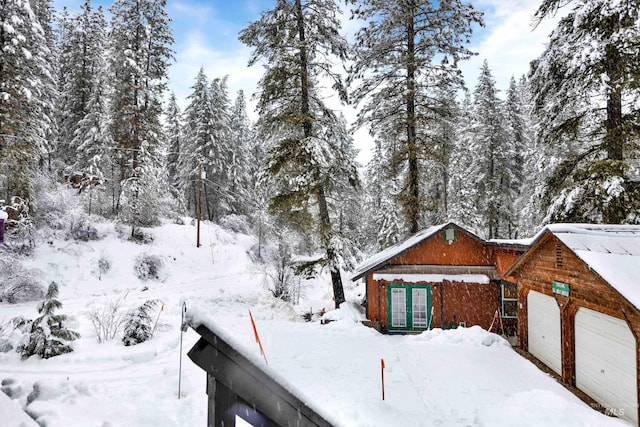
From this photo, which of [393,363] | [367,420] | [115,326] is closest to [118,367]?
[115,326]

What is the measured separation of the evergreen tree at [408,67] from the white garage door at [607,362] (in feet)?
28.8

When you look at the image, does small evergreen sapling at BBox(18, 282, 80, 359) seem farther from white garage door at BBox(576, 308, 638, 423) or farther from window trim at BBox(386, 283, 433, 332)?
white garage door at BBox(576, 308, 638, 423)

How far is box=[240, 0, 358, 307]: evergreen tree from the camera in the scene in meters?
16.1

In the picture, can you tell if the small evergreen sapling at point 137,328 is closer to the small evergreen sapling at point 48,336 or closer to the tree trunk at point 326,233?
the small evergreen sapling at point 48,336

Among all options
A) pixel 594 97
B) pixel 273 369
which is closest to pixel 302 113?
pixel 594 97

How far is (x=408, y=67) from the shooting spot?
16.5 meters

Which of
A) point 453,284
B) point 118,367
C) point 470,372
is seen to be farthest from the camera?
point 453,284

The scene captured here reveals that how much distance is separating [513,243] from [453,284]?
126 inches

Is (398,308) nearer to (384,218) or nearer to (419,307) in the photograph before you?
(419,307)

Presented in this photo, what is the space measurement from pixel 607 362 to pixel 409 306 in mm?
8444

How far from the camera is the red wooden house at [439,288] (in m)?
16.5

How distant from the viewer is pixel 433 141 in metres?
17.0

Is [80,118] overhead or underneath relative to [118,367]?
overhead

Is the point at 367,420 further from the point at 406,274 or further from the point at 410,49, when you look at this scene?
the point at 410,49
